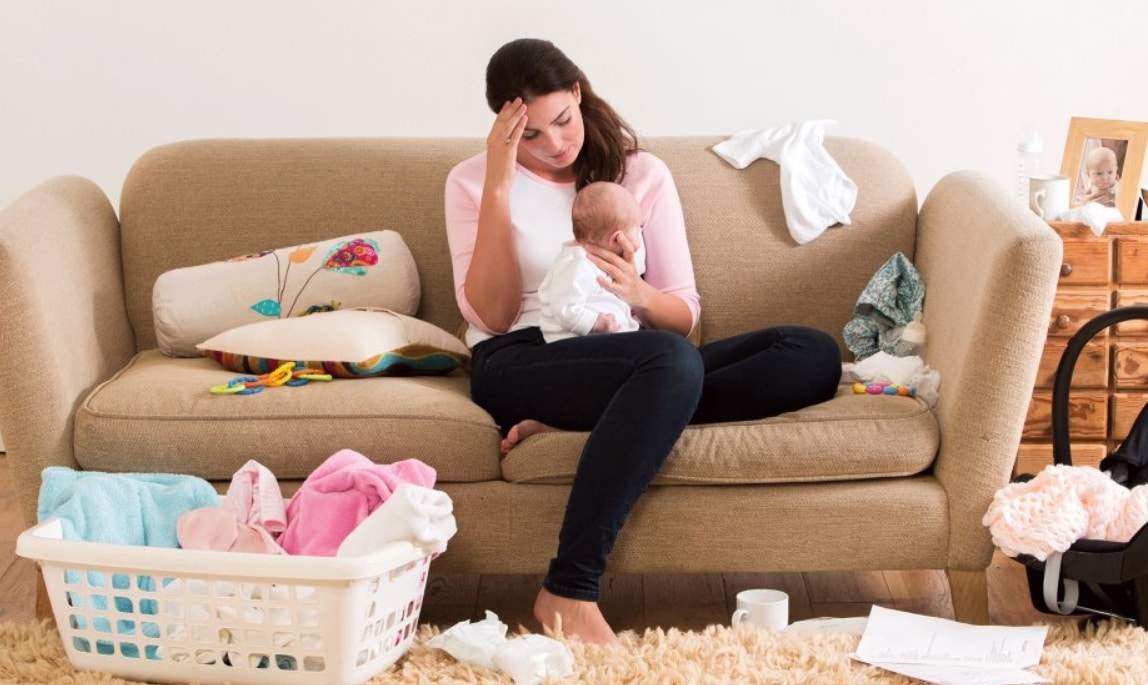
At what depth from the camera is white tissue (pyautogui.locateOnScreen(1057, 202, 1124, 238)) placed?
2.84 metres

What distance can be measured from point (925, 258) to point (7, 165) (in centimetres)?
237

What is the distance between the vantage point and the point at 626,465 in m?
2.16

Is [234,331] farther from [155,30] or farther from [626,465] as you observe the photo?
[155,30]

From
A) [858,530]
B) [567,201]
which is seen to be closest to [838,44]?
[567,201]

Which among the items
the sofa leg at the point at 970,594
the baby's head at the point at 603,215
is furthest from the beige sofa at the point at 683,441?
the baby's head at the point at 603,215

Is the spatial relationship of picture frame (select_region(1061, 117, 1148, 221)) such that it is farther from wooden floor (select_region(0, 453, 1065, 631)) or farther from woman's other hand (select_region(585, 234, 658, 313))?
woman's other hand (select_region(585, 234, 658, 313))

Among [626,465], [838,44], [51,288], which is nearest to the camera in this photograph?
[626,465]

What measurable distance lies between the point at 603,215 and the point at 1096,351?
3.80 ft

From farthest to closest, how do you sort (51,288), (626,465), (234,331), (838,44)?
(838,44)
(234,331)
(51,288)
(626,465)

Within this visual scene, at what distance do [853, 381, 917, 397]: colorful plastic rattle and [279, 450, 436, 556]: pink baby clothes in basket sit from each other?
0.81 meters

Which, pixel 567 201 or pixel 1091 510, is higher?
pixel 567 201

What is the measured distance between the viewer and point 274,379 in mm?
2445

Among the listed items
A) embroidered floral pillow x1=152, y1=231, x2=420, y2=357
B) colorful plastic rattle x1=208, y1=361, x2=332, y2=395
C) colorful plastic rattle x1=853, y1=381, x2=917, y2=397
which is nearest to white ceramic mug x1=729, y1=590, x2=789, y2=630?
colorful plastic rattle x1=853, y1=381, x2=917, y2=397

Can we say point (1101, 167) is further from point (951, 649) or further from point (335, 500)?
point (335, 500)
